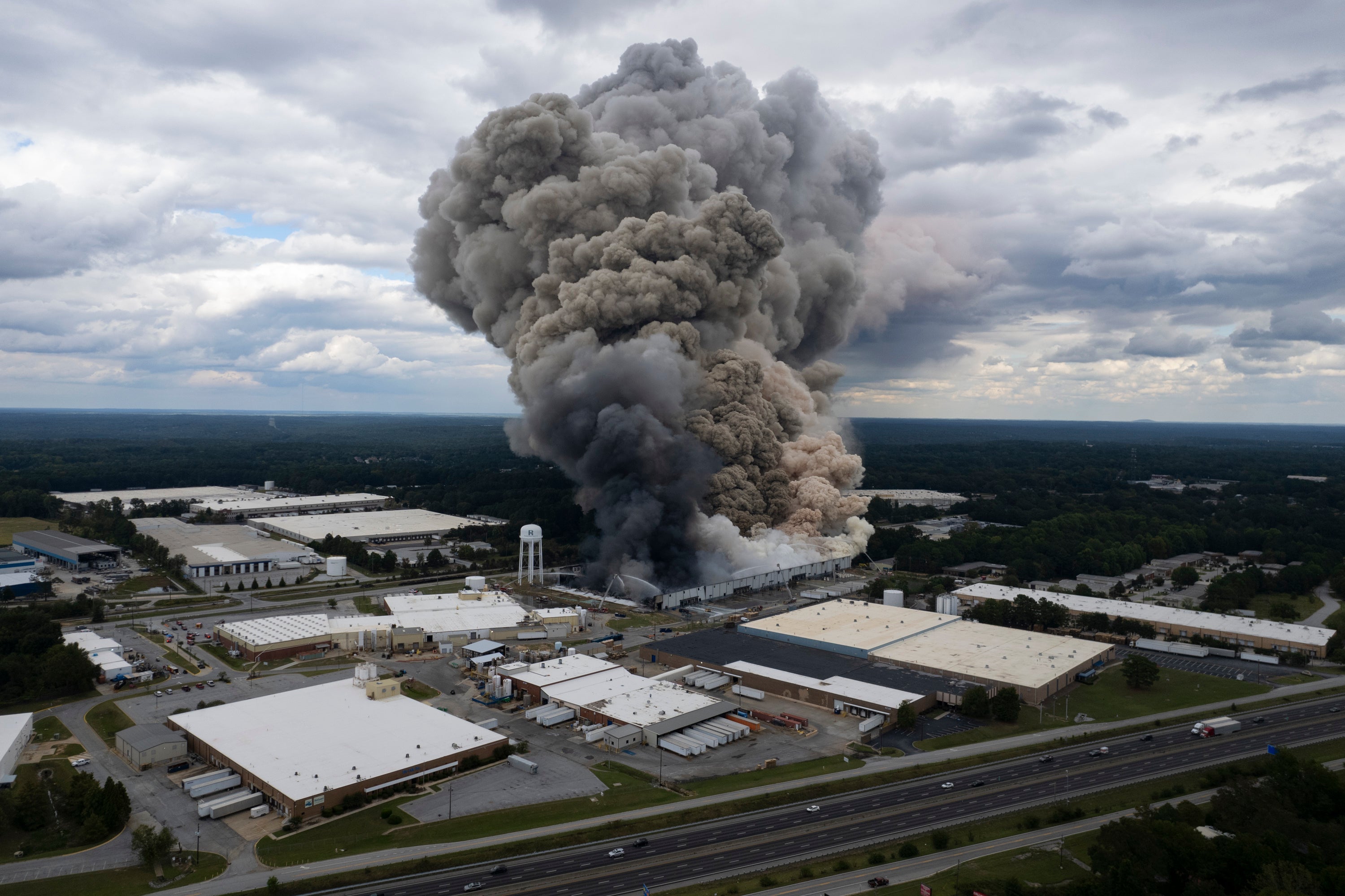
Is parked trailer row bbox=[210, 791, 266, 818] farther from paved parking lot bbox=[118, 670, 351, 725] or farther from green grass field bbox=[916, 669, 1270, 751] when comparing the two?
green grass field bbox=[916, 669, 1270, 751]

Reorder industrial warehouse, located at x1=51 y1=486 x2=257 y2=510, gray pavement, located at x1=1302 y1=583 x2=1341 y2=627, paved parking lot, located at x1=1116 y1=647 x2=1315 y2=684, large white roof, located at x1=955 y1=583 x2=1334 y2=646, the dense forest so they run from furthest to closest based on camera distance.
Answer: industrial warehouse, located at x1=51 y1=486 x2=257 y2=510 < the dense forest < gray pavement, located at x1=1302 y1=583 x2=1341 y2=627 < large white roof, located at x1=955 y1=583 x2=1334 y2=646 < paved parking lot, located at x1=1116 y1=647 x2=1315 y2=684

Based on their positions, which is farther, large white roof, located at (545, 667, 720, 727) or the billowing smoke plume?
the billowing smoke plume

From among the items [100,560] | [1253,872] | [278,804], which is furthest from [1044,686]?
[100,560]

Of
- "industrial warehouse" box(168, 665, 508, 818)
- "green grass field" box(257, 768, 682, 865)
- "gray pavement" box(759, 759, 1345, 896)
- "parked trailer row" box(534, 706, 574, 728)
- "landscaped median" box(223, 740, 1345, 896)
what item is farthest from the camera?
"parked trailer row" box(534, 706, 574, 728)

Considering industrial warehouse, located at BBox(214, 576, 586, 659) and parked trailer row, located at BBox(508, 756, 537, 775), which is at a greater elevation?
industrial warehouse, located at BBox(214, 576, 586, 659)

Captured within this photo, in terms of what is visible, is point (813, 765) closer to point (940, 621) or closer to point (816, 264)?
point (940, 621)

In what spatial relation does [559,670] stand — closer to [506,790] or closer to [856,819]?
[506,790]

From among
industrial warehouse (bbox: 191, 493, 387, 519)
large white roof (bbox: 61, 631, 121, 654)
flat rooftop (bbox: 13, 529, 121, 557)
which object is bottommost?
large white roof (bbox: 61, 631, 121, 654)

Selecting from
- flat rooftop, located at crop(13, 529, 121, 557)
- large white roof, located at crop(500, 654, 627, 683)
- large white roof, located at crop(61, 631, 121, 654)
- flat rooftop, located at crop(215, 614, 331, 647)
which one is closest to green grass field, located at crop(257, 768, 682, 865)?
large white roof, located at crop(500, 654, 627, 683)

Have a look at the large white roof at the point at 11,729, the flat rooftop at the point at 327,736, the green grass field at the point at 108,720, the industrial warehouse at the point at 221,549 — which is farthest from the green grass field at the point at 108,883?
the industrial warehouse at the point at 221,549
